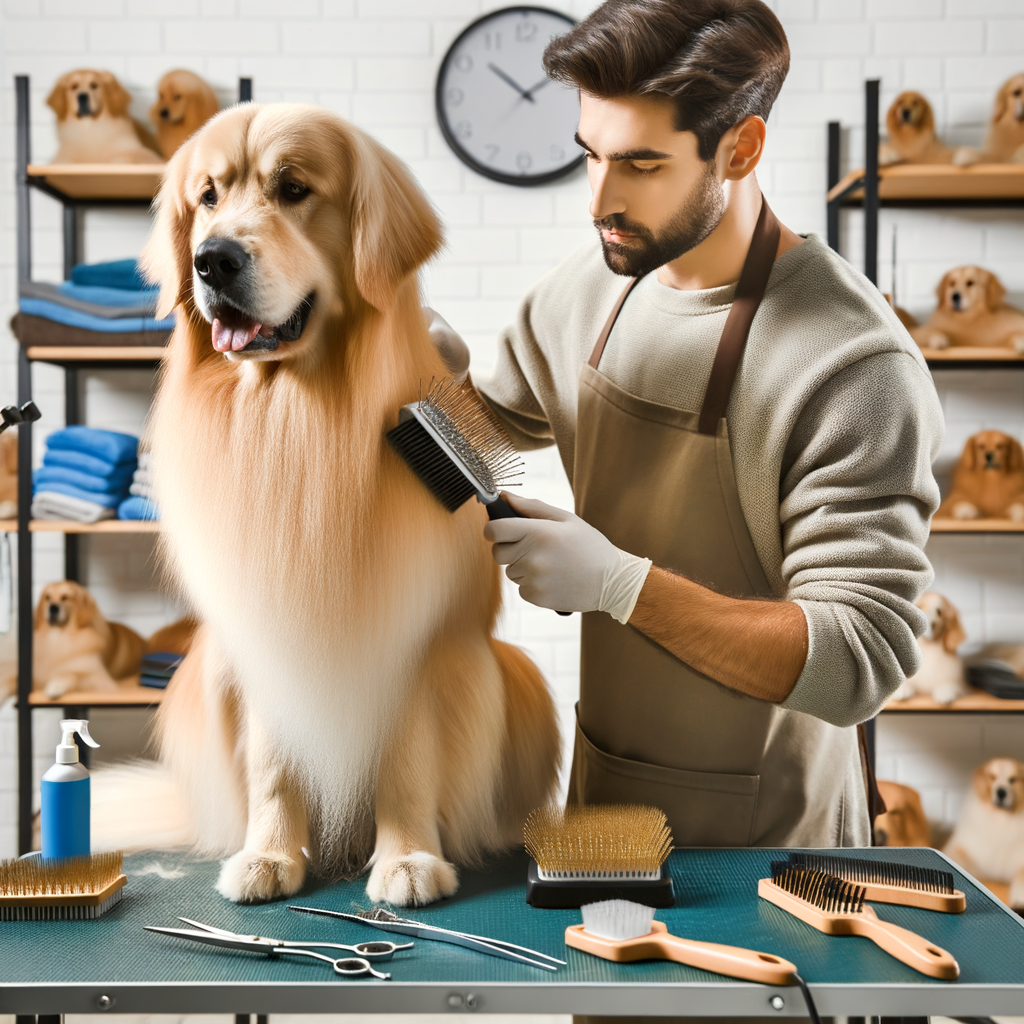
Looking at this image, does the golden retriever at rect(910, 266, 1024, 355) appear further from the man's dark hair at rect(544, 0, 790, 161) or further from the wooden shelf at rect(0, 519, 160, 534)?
the wooden shelf at rect(0, 519, 160, 534)

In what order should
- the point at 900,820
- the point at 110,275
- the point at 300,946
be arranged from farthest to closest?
the point at 900,820
the point at 110,275
the point at 300,946

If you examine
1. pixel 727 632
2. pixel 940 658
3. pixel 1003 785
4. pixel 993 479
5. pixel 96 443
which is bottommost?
pixel 1003 785

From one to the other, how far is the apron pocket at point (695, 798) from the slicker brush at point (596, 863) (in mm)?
285

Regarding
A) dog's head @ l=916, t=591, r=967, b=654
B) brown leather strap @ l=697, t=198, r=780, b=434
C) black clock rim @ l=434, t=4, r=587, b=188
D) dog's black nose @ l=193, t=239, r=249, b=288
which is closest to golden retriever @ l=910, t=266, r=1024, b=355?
dog's head @ l=916, t=591, r=967, b=654

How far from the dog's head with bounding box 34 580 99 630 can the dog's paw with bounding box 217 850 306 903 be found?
216cm

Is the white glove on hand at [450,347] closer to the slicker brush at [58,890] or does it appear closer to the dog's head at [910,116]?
the slicker brush at [58,890]

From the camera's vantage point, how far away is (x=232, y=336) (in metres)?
1.11

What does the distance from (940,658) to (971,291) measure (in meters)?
1.29

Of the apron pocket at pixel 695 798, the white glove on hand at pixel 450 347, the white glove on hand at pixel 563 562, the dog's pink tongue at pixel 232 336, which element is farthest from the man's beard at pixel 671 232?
the apron pocket at pixel 695 798

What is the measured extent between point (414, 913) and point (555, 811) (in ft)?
0.75

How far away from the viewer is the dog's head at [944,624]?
2996 millimetres

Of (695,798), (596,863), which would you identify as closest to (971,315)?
(695,798)

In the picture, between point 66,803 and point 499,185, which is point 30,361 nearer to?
point 499,185

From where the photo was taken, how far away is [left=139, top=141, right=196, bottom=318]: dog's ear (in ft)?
3.86
